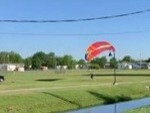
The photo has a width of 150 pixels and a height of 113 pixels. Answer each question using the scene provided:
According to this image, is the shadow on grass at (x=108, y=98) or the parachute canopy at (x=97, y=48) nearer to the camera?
the shadow on grass at (x=108, y=98)

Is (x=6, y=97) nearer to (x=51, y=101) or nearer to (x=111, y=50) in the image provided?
(x=51, y=101)

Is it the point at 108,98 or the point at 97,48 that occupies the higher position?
the point at 97,48

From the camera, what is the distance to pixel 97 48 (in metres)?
71.1

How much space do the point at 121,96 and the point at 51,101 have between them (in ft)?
43.2

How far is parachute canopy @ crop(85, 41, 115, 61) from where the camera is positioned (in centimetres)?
6906

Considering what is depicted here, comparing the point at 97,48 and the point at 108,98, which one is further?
the point at 97,48

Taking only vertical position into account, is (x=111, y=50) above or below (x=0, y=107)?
above

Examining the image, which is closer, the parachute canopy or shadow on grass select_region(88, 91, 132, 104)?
shadow on grass select_region(88, 91, 132, 104)

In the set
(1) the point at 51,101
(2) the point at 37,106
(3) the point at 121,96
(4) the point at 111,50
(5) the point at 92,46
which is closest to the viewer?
(2) the point at 37,106

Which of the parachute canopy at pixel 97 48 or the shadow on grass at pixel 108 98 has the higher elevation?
the parachute canopy at pixel 97 48

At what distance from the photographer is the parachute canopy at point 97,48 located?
6906cm

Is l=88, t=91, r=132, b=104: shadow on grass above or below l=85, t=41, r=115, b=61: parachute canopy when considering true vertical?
below

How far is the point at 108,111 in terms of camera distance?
33719 mm

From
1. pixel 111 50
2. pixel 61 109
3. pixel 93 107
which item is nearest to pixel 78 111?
pixel 61 109
